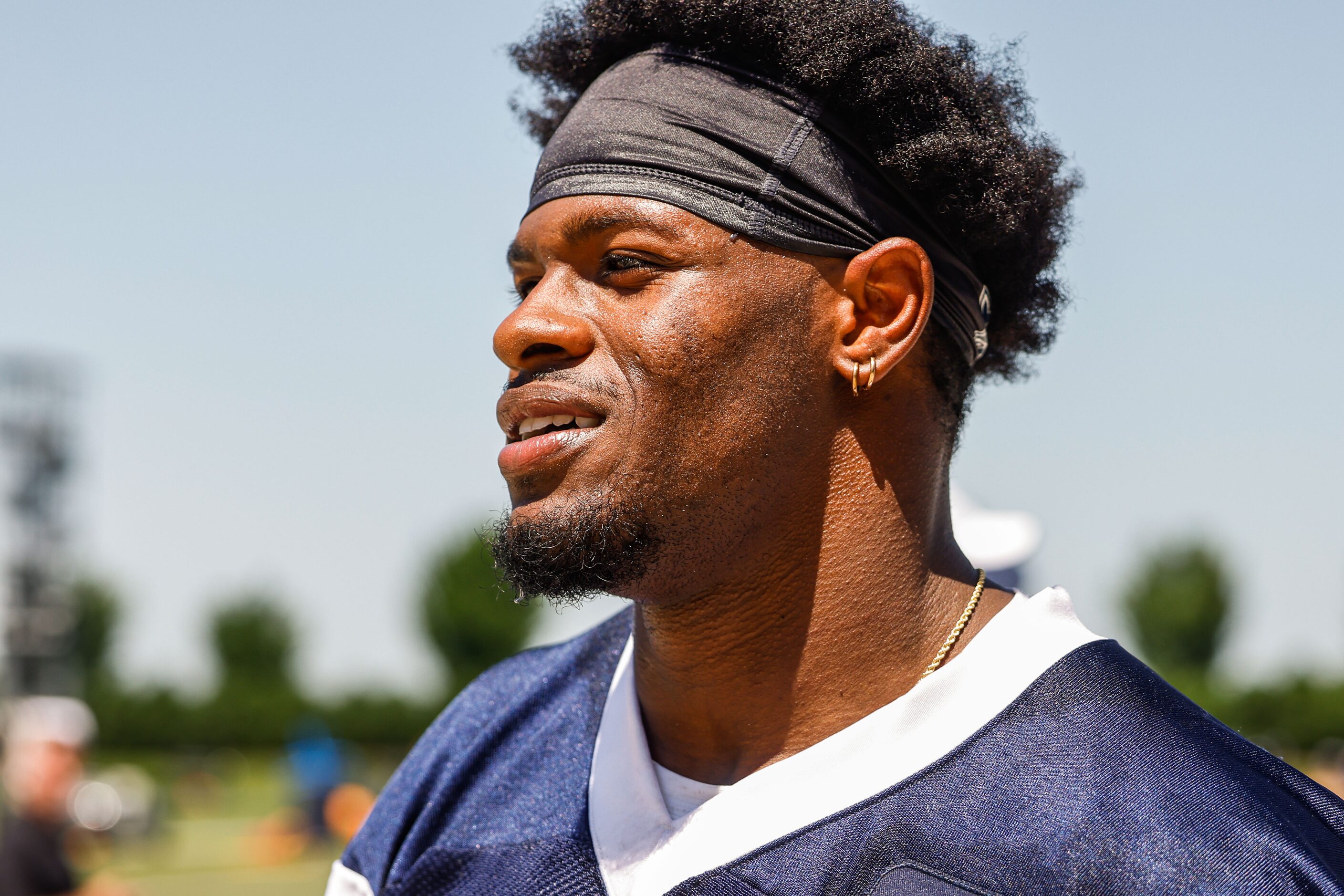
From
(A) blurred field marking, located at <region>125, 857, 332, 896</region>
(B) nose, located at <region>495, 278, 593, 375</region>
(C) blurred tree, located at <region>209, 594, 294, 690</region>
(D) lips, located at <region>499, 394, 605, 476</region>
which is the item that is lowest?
(C) blurred tree, located at <region>209, 594, 294, 690</region>

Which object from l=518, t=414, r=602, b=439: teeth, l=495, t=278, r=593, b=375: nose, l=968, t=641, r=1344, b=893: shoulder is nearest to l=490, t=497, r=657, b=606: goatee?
l=518, t=414, r=602, b=439: teeth

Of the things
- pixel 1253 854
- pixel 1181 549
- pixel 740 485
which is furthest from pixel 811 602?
pixel 1181 549

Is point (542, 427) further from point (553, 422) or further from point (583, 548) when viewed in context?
point (583, 548)

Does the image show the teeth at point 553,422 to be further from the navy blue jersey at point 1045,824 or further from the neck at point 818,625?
the navy blue jersey at point 1045,824

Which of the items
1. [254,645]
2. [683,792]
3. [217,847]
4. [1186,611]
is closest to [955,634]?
[683,792]

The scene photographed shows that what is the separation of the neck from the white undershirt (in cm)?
2

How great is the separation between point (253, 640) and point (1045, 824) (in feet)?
196

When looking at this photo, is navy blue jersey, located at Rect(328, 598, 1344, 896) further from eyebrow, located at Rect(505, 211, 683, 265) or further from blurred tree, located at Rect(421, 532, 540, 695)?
blurred tree, located at Rect(421, 532, 540, 695)

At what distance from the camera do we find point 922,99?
2479mm

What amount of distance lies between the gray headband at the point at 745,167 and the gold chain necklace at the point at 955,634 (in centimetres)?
48

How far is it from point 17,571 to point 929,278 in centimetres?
2767

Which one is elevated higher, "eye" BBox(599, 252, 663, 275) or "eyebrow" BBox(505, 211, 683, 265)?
"eyebrow" BBox(505, 211, 683, 265)

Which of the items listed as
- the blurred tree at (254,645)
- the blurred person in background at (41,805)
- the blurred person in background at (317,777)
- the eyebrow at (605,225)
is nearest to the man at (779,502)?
the eyebrow at (605,225)

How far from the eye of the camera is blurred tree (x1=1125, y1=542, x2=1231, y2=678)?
49344 millimetres
